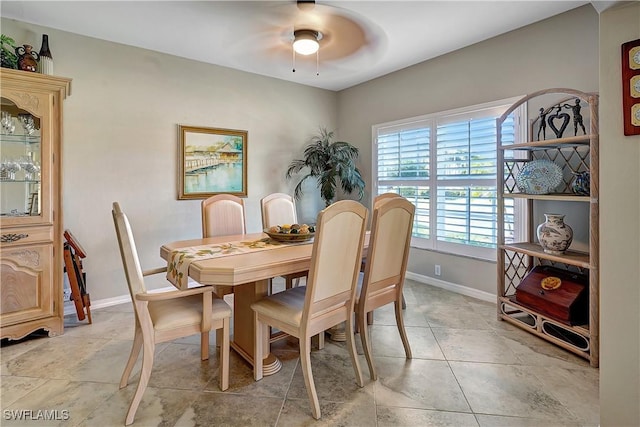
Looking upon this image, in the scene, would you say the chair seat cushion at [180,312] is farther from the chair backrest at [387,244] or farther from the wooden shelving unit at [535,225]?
the wooden shelving unit at [535,225]

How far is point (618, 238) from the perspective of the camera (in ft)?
4.94

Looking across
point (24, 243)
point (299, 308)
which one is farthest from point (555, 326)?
point (24, 243)

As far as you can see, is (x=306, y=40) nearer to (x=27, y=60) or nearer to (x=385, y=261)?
(x=385, y=261)

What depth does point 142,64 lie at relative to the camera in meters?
3.46

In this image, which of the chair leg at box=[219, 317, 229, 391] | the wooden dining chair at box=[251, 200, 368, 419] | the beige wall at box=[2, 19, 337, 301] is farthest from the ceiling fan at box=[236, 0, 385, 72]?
the chair leg at box=[219, 317, 229, 391]

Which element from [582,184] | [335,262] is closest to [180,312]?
[335,262]

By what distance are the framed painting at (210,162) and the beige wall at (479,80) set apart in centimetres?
180

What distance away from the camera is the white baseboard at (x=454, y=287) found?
11.3ft

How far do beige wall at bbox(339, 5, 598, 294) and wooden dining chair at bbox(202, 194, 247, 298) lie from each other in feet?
7.54

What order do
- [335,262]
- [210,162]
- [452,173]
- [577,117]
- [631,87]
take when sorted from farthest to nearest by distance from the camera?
[210,162] → [452,173] → [577,117] → [335,262] → [631,87]

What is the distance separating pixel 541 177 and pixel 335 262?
198 cm

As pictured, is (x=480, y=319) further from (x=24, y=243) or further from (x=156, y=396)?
(x=24, y=243)

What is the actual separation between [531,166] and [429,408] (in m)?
2.08

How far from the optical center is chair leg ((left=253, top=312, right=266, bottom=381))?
6.70 feet
